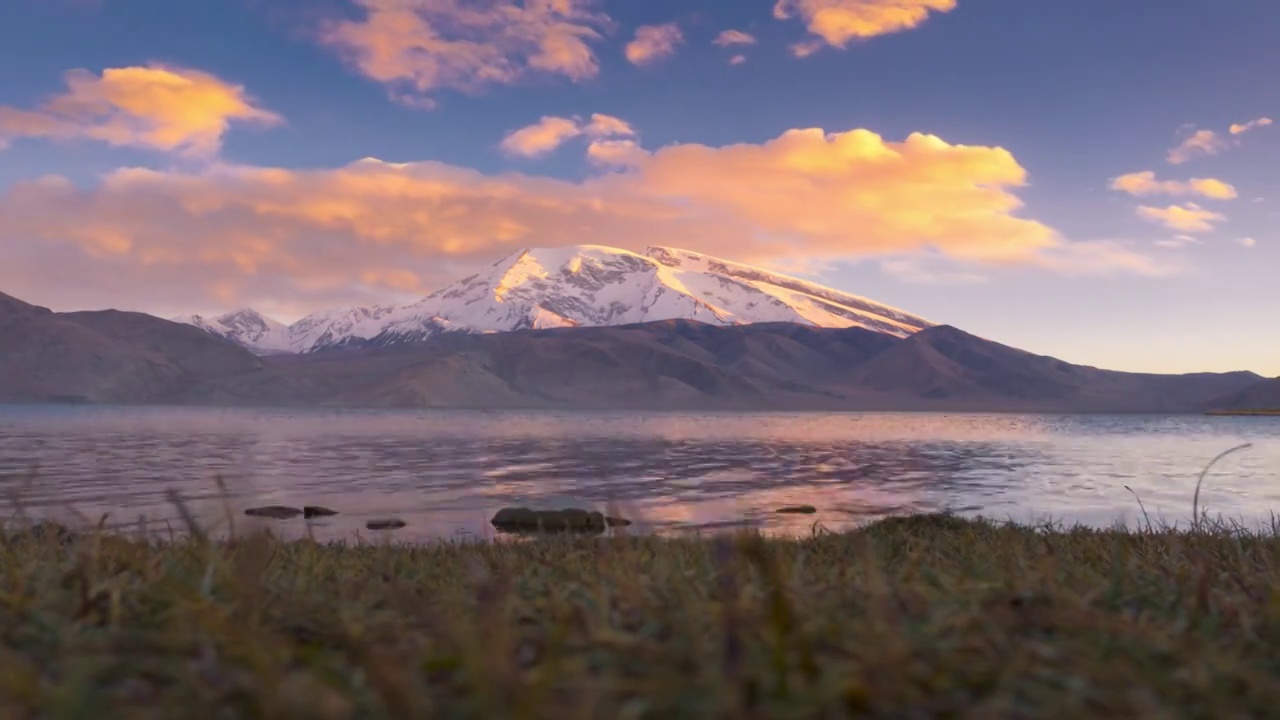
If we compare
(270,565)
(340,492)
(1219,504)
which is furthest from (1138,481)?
(270,565)

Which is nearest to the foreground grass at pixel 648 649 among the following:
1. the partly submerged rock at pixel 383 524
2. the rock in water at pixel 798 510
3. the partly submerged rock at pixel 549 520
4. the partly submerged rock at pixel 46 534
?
the partly submerged rock at pixel 46 534

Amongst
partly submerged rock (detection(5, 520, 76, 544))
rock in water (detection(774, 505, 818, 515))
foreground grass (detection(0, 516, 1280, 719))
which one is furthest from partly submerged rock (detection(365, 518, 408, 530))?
foreground grass (detection(0, 516, 1280, 719))

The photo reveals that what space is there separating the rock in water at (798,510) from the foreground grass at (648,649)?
3076 cm

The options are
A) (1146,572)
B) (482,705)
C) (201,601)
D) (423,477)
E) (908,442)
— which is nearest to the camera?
(482,705)

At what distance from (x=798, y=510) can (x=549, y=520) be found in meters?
11.2

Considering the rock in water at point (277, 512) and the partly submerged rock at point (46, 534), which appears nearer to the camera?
the partly submerged rock at point (46, 534)

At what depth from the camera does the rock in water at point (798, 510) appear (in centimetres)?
3434

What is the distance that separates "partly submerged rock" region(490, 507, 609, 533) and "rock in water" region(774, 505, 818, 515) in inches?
327

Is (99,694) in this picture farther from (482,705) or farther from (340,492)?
(340,492)

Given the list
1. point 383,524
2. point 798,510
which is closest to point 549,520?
point 383,524

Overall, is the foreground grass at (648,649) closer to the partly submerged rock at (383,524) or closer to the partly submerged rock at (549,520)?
the partly submerged rock at (549,520)

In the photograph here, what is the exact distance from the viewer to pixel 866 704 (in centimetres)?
212

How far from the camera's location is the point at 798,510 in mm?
34844

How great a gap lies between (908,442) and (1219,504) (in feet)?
210
